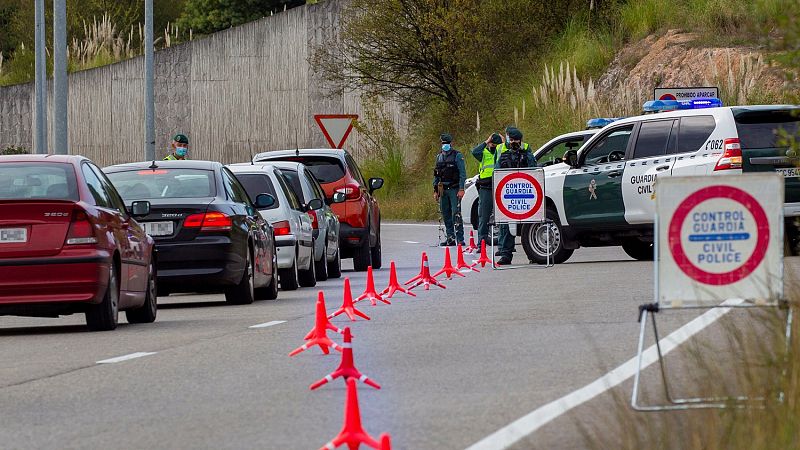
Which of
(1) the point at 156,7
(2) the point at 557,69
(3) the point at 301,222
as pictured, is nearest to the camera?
(3) the point at 301,222

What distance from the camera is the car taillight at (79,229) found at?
15.7 m

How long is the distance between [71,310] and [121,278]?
0.60 metres

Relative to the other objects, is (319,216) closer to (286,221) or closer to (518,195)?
(286,221)

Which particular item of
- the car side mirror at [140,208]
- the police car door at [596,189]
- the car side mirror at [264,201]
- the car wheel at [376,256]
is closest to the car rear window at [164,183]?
the car side mirror at [264,201]

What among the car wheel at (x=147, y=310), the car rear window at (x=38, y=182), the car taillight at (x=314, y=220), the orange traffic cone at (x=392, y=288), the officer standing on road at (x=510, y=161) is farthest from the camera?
the officer standing on road at (x=510, y=161)

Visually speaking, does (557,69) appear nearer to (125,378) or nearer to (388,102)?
(388,102)

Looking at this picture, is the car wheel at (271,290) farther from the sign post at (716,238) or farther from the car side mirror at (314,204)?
the sign post at (716,238)

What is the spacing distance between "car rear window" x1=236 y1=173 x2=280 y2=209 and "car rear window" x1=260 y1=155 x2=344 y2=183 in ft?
13.8

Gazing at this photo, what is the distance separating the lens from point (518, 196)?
25.7 metres

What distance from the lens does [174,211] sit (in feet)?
63.5

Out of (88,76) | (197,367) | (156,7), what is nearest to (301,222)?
(197,367)

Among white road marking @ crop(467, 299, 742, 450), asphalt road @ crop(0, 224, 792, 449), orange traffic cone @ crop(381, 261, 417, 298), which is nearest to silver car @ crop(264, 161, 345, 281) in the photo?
orange traffic cone @ crop(381, 261, 417, 298)

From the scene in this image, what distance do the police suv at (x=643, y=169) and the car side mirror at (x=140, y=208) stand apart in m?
8.47

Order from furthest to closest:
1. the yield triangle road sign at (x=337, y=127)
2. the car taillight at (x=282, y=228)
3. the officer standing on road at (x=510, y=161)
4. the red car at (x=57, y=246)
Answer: the yield triangle road sign at (x=337, y=127) → the officer standing on road at (x=510, y=161) → the car taillight at (x=282, y=228) → the red car at (x=57, y=246)
